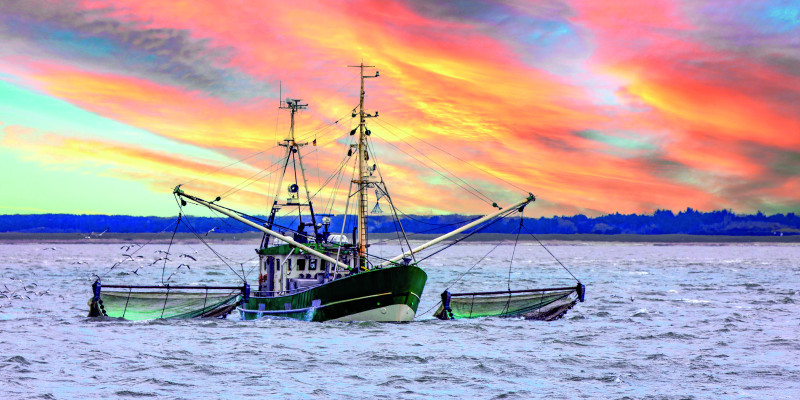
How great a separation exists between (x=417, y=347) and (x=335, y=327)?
710 centimetres

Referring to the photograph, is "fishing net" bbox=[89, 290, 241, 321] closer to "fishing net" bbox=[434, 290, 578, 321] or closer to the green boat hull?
the green boat hull

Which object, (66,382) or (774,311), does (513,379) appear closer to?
(66,382)

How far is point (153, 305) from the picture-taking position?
49.4 m

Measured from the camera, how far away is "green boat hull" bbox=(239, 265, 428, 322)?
131 ft

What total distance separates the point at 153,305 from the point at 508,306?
901 inches

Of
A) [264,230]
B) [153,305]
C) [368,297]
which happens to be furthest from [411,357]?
[153,305]

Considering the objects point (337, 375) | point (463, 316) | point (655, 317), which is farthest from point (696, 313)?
point (337, 375)

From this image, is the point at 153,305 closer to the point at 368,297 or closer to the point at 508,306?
the point at 368,297

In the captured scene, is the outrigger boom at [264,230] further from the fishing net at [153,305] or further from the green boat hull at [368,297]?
the fishing net at [153,305]

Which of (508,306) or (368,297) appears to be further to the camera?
(508,306)

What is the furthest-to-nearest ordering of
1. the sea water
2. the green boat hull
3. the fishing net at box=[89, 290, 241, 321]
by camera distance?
the fishing net at box=[89, 290, 241, 321] → the green boat hull → the sea water

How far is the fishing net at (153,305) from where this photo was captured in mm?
47875

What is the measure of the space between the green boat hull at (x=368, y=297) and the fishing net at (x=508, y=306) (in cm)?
699

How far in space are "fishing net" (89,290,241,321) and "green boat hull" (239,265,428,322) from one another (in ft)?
33.3
